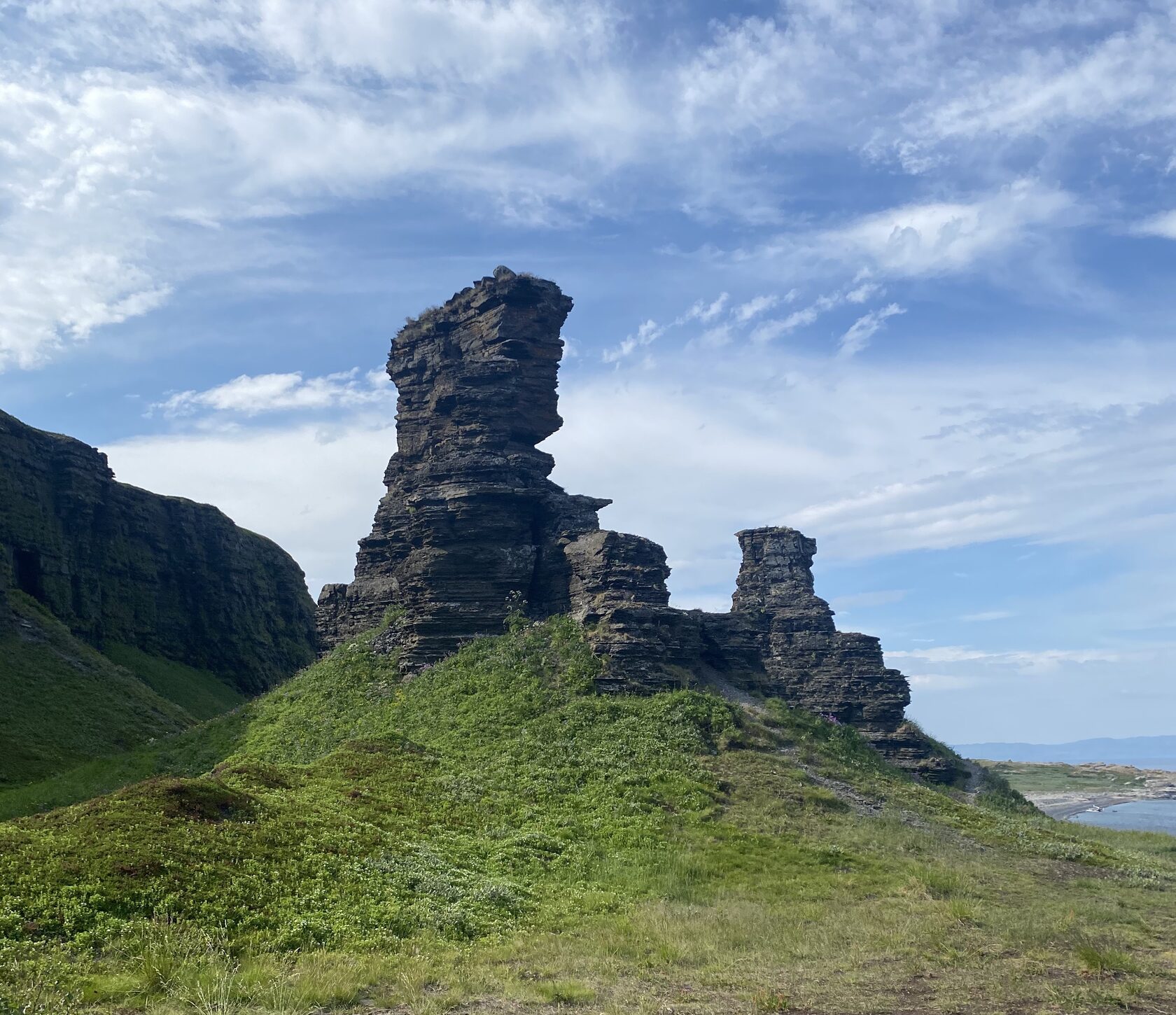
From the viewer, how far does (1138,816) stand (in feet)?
276

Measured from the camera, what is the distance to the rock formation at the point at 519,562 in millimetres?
51312

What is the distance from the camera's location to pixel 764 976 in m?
18.0

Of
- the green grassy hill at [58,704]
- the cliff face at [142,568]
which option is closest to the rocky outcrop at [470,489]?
the green grassy hill at [58,704]

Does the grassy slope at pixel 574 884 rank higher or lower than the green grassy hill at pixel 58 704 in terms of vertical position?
lower

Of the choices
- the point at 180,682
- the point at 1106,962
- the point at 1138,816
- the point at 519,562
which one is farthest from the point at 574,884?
the point at 180,682

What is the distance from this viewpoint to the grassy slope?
651 inches

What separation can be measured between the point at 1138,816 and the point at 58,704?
9224 cm

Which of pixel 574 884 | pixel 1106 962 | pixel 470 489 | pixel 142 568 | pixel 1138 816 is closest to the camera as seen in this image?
pixel 1106 962

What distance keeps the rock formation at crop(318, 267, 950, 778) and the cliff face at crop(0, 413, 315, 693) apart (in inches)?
1449

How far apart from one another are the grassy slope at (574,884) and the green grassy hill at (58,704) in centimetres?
1814

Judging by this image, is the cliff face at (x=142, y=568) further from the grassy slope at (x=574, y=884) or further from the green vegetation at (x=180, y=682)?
the grassy slope at (x=574, y=884)

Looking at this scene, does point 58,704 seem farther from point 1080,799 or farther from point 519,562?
point 1080,799

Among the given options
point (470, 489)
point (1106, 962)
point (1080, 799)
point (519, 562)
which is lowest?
point (1106, 962)

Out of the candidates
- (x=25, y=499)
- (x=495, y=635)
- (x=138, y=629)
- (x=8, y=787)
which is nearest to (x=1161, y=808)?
(x=495, y=635)
